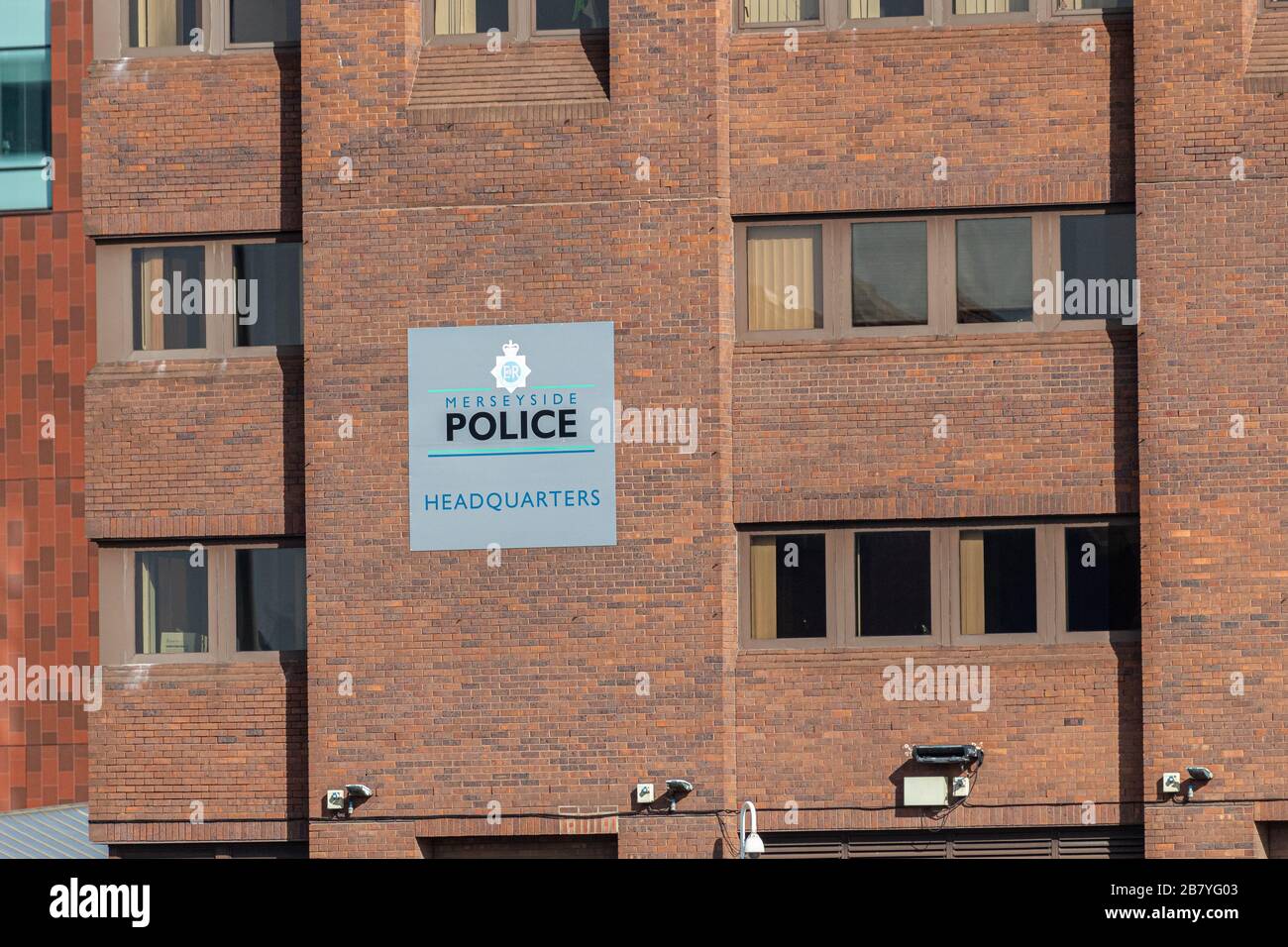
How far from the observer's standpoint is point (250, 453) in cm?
2108

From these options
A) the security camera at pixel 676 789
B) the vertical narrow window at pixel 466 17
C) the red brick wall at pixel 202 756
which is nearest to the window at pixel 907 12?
the vertical narrow window at pixel 466 17

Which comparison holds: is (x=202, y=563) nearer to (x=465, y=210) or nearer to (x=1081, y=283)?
(x=465, y=210)

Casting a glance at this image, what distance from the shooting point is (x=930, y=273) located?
20609mm

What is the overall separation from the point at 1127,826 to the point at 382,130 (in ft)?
36.8

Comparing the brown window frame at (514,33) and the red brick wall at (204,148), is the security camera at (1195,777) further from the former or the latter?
the red brick wall at (204,148)

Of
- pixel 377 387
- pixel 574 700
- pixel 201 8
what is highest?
pixel 201 8

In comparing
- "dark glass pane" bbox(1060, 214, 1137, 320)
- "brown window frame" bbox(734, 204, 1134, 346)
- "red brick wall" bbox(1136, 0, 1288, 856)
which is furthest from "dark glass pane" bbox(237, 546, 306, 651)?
"red brick wall" bbox(1136, 0, 1288, 856)

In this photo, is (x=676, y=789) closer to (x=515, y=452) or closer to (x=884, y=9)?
(x=515, y=452)

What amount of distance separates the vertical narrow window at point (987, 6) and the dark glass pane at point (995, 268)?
93.1 inches

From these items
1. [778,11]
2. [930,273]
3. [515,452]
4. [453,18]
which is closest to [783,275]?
[930,273]
